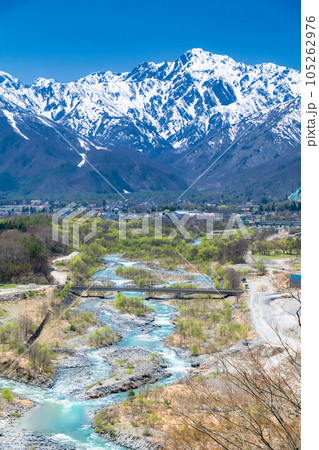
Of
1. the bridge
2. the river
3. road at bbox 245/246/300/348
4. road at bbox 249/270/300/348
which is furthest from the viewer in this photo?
the bridge

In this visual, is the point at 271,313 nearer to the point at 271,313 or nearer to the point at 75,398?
the point at 271,313

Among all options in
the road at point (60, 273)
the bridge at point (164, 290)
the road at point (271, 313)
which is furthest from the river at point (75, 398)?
the road at point (60, 273)

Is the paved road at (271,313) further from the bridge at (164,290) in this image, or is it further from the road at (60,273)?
the road at (60,273)

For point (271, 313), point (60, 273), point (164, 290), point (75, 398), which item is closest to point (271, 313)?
point (271, 313)

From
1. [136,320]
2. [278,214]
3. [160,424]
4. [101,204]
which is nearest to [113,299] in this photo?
[136,320]

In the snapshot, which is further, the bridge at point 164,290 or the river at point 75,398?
the bridge at point 164,290
